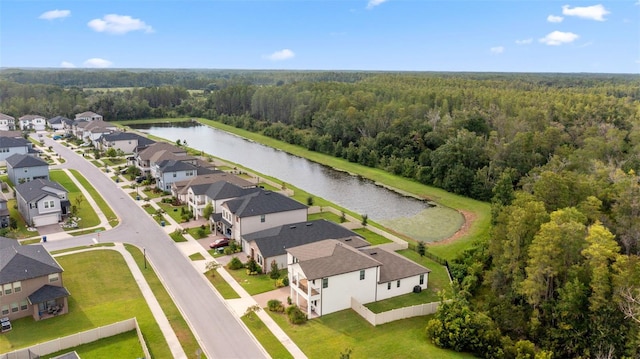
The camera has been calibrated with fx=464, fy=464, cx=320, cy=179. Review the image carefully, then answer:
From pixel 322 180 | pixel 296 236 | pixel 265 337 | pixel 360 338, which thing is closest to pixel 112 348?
pixel 265 337

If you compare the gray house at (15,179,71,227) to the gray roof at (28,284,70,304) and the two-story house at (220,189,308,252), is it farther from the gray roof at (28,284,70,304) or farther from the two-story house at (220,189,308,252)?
the gray roof at (28,284,70,304)

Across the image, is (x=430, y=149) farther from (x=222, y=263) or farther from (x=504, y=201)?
(x=222, y=263)

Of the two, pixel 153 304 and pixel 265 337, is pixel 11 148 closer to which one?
pixel 153 304

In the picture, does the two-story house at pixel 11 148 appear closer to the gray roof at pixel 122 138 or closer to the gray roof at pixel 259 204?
the gray roof at pixel 122 138

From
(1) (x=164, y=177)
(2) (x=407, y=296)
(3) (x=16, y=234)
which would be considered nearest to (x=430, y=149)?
(1) (x=164, y=177)

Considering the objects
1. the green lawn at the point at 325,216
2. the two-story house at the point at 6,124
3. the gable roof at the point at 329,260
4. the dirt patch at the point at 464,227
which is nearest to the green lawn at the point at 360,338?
the gable roof at the point at 329,260

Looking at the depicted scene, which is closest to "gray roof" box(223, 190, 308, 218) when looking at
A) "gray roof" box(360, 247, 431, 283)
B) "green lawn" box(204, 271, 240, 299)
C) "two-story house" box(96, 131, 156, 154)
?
"green lawn" box(204, 271, 240, 299)
